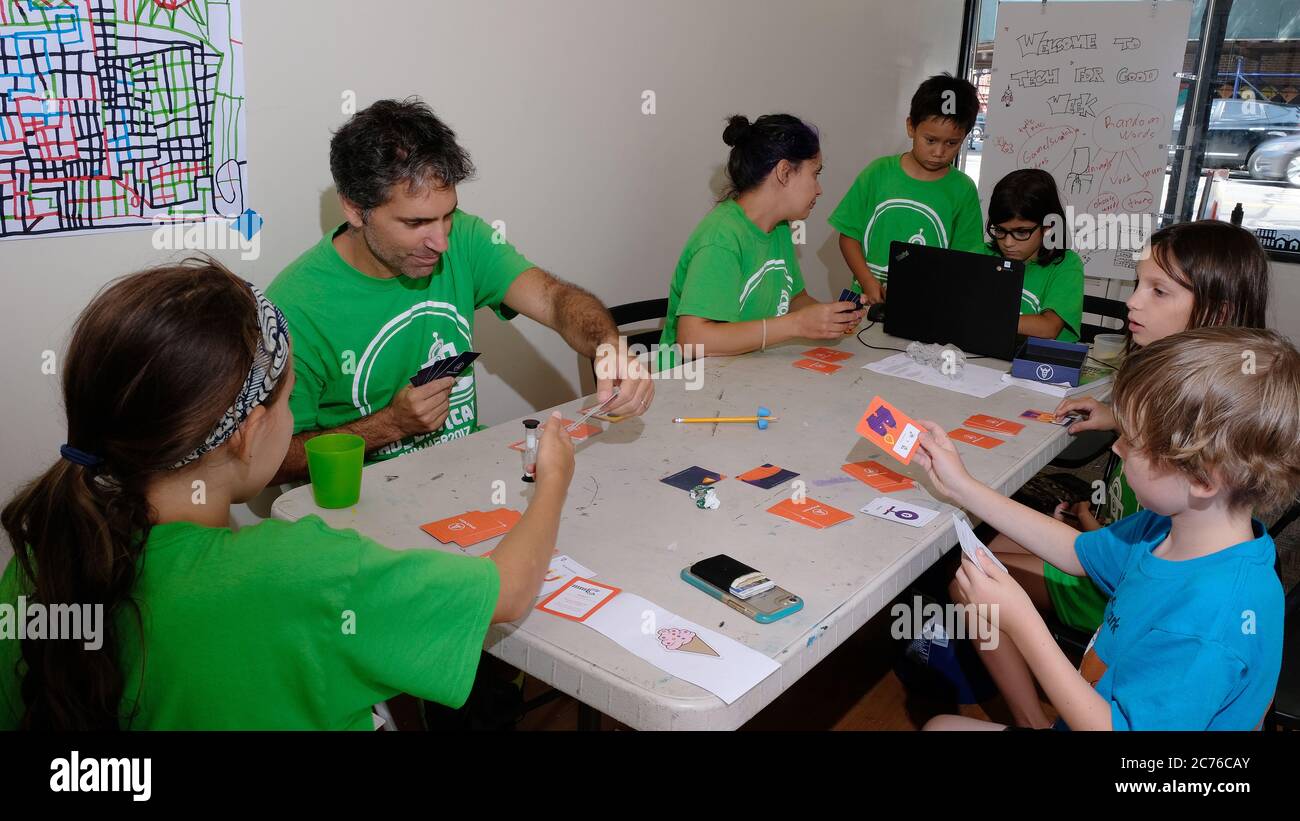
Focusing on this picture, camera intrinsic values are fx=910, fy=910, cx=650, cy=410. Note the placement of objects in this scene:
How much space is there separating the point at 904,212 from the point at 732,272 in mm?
1310

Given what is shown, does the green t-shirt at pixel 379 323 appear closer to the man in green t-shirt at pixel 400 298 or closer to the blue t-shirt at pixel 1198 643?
the man in green t-shirt at pixel 400 298

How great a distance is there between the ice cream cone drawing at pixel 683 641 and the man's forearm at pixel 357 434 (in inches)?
37.3

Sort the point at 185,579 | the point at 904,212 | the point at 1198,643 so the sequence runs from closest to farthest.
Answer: the point at 185,579
the point at 1198,643
the point at 904,212

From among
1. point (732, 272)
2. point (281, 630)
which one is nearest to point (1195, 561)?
point (281, 630)

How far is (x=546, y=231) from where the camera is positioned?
3088 mm

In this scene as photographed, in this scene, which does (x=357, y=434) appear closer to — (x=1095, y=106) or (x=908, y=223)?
(x=908, y=223)

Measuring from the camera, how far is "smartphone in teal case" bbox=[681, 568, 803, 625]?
122cm

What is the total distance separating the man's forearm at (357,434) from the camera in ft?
6.07

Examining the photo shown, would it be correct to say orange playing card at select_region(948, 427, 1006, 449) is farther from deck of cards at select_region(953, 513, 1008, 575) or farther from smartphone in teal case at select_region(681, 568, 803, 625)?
smartphone in teal case at select_region(681, 568, 803, 625)

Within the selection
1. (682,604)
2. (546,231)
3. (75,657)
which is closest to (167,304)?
(75,657)

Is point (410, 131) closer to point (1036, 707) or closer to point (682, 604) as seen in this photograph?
point (682, 604)

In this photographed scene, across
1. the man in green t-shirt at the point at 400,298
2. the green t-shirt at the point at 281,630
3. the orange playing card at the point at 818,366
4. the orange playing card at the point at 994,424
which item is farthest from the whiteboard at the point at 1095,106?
the green t-shirt at the point at 281,630

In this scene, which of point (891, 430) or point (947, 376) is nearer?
point (891, 430)

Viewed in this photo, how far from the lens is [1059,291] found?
280cm
